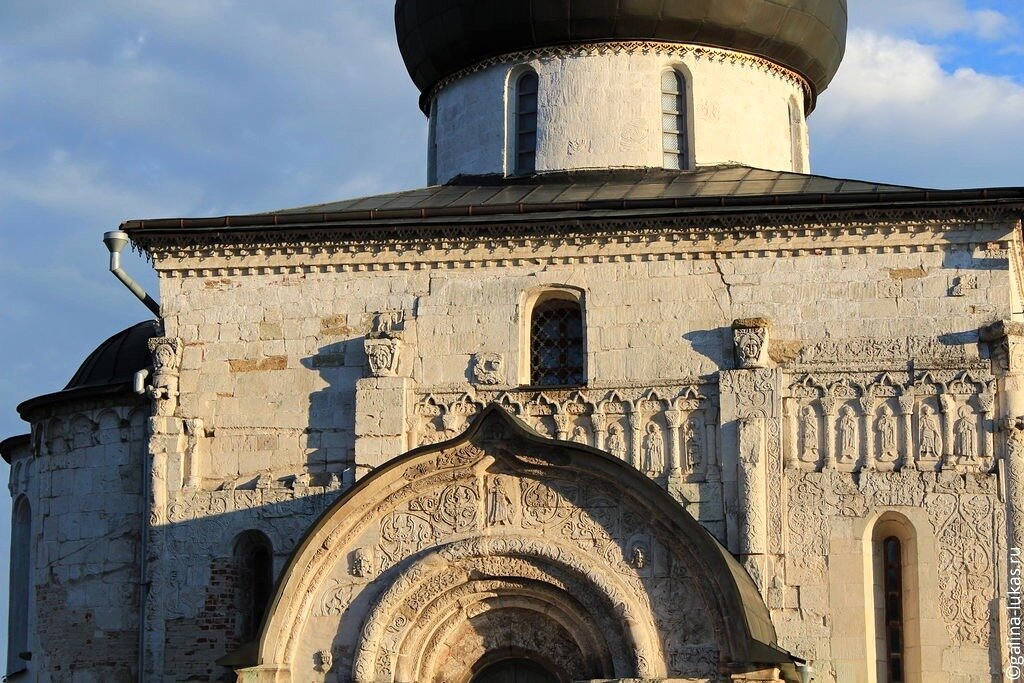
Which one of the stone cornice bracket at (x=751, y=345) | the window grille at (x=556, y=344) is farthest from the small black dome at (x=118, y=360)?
the stone cornice bracket at (x=751, y=345)

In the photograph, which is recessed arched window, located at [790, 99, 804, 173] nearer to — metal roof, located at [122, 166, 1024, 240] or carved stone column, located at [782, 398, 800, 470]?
metal roof, located at [122, 166, 1024, 240]

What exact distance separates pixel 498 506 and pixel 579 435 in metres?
1.43

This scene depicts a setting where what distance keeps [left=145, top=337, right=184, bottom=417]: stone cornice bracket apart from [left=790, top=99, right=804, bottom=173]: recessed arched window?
7.00 metres

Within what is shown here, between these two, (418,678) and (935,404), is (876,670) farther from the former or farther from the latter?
(418,678)

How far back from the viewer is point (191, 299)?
1861 centimetres

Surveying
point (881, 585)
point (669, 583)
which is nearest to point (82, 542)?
point (669, 583)

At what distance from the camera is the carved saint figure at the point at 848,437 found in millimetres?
17109

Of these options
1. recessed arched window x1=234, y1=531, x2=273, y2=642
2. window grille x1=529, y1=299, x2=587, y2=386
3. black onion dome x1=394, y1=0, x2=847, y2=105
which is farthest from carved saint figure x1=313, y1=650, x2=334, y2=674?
black onion dome x1=394, y1=0, x2=847, y2=105

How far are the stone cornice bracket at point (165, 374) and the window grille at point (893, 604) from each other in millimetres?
6628

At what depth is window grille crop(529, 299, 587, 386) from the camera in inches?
711

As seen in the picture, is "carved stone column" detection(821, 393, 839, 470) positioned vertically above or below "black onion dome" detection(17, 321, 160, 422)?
below

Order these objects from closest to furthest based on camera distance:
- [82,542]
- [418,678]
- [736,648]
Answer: [736,648] < [418,678] < [82,542]

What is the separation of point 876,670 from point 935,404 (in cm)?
235

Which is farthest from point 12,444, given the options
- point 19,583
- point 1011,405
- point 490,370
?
point 1011,405
